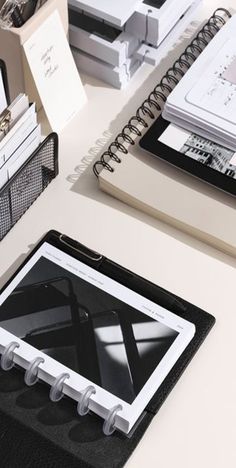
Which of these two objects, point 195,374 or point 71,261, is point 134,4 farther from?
point 195,374

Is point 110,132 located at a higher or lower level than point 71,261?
higher

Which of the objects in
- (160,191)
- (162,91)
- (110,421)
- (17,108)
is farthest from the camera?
(162,91)

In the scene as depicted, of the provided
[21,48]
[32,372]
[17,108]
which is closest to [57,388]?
[32,372]

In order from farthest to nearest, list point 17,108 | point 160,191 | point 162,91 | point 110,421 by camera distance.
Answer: point 162,91 → point 160,191 → point 17,108 → point 110,421

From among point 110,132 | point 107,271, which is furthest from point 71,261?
point 110,132

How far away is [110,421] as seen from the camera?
99cm

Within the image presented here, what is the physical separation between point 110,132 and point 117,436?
505 mm

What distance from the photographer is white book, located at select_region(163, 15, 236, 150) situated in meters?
1.23

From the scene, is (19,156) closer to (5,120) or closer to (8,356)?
(5,120)

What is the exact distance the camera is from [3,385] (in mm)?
1039

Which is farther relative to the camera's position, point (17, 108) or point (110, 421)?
point (17, 108)

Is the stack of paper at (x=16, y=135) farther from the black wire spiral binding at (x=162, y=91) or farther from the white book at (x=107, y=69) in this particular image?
the white book at (x=107, y=69)

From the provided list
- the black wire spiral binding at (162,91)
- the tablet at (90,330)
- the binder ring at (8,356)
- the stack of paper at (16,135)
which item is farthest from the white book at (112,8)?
the binder ring at (8,356)

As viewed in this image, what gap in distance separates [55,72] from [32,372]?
0.47 metres
